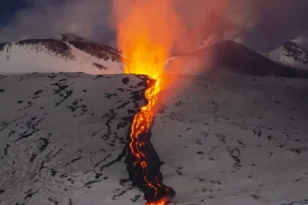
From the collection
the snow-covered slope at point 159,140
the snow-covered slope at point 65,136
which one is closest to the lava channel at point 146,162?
the snow-covered slope at point 159,140

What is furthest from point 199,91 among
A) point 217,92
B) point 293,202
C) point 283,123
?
point 293,202

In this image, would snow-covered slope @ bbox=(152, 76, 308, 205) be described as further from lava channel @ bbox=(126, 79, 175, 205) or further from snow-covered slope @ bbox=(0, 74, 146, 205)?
snow-covered slope @ bbox=(0, 74, 146, 205)

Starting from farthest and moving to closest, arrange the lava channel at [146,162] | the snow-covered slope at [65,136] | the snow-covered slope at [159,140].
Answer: the snow-covered slope at [65,136], the snow-covered slope at [159,140], the lava channel at [146,162]

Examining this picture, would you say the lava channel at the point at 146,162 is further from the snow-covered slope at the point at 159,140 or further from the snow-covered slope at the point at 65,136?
the snow-covered slope at the point at 65,136

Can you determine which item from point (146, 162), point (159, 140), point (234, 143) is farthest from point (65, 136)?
point (234, 143)

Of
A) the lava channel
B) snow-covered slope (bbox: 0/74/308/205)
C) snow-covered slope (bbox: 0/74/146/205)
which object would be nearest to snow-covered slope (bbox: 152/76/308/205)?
snow-covered slope (bbox: 0/74/308/205)

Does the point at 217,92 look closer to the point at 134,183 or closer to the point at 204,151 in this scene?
the point at 204,151
